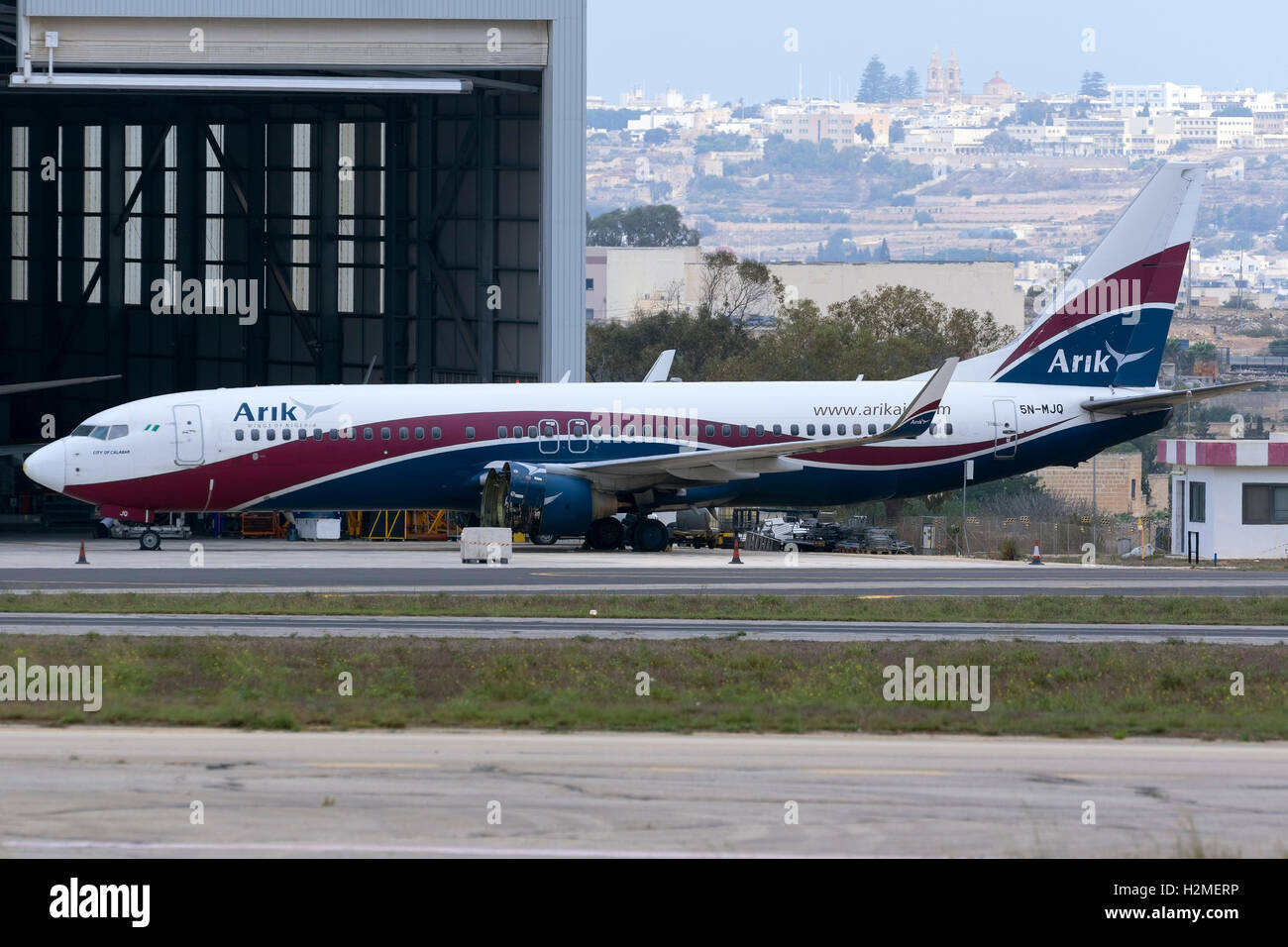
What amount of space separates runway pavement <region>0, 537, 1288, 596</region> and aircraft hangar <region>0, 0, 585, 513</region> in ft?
34.3

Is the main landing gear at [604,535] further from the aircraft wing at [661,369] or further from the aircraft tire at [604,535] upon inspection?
the aircraft wing at [661,369]

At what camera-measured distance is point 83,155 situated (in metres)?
69.8

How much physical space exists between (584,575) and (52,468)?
47.5 ft

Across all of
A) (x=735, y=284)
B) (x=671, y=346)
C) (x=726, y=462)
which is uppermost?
(x=735, y=284)

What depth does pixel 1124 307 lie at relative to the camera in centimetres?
4300

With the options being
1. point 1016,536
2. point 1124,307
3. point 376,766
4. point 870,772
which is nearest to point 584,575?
point 1124,307

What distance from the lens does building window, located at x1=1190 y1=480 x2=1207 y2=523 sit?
167 feet

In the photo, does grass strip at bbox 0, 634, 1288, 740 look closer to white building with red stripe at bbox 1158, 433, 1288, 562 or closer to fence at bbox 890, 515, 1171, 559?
fence at bbox 890, 515, 1171, 559

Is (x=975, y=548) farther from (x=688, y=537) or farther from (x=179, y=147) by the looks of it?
(x=179, y=147)

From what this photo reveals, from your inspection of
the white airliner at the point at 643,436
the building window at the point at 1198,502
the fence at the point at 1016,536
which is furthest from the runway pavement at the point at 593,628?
the building window at the point at 1198,502

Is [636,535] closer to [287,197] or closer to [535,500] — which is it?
[535,500]

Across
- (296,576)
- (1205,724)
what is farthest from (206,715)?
(296,576)

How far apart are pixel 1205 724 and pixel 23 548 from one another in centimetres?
3351

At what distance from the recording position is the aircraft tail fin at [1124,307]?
4288 centimetres
